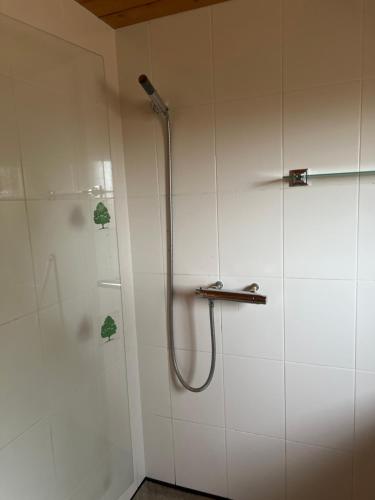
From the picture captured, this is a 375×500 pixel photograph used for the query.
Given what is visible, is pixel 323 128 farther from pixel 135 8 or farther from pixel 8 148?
pixel 8 148

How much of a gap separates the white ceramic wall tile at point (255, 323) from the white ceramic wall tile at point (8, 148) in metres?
0.88

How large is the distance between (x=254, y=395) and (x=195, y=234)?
0.75 m

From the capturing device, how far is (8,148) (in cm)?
107

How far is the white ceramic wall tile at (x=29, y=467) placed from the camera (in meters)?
1.09

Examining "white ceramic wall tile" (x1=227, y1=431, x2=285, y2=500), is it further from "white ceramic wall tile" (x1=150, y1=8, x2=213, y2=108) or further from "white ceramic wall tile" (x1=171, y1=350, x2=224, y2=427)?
"white ceramic wall tile" (x1=150, y1=8, x2=213, y2=108)

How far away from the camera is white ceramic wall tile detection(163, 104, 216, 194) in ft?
4.80

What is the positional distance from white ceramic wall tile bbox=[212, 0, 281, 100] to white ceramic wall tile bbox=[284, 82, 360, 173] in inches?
5.0

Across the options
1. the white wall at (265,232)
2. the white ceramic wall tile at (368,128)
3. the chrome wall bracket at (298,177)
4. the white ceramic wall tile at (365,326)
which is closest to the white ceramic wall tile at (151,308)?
the white wall at (265,232)

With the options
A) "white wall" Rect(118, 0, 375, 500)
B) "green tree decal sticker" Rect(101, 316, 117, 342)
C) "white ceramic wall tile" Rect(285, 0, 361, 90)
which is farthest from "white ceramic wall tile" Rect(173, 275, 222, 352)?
"white ceramic wall tile" Rect(285, 0, 361, 90)

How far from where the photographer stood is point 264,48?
1.33 metres

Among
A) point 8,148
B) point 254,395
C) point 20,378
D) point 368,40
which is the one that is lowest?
point 254,395

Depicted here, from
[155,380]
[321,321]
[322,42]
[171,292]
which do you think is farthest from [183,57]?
[155,380]

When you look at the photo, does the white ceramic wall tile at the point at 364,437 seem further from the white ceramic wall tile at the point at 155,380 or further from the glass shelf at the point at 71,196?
the glass shelf at the point at 71,196

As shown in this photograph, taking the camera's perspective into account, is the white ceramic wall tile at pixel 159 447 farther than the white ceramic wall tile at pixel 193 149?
Yes
